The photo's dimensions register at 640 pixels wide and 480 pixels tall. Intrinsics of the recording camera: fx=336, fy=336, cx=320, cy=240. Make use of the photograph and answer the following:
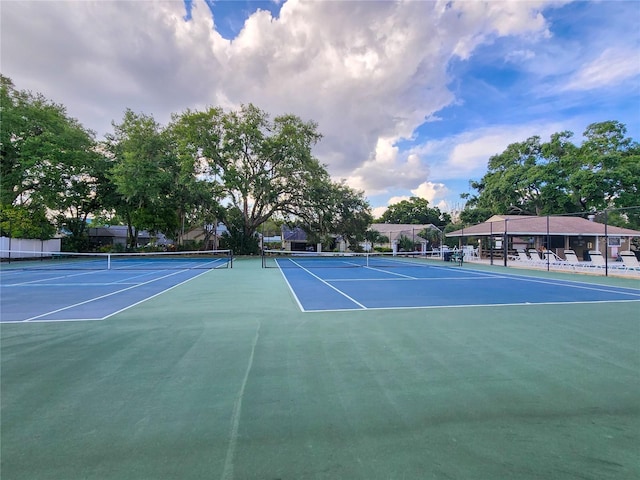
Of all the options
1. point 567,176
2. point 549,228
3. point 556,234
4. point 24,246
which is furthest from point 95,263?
point 567,176

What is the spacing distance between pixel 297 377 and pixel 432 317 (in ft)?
11.9

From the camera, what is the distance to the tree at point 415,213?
60.1 meters

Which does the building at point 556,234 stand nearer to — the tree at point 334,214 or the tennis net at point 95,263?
the tree at point 334,214

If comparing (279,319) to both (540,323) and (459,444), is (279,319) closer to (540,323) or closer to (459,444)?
(459,444)

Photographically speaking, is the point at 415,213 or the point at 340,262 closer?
the point at 340,262

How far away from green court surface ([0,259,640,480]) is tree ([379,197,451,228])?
56357mm

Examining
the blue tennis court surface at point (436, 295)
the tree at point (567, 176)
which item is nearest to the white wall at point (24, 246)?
the blue tennis court surface at point (436, 295)

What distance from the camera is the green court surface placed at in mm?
2230

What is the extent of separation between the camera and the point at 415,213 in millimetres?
60844

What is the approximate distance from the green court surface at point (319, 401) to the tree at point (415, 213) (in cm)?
5636

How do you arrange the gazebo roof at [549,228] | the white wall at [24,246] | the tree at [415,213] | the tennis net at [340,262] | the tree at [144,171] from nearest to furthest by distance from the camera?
the tennis net at [340,262] → the white wall at [24,246] → the gazebo roof at [549,228] → the tree at [144,171] → the tree at [415,213]

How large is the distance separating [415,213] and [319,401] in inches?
2388

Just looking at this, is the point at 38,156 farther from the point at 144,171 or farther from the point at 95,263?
the point at 95,263

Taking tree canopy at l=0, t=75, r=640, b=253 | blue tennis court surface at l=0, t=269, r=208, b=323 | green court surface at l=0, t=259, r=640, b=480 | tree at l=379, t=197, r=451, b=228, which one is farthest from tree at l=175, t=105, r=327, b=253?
tree at l=379, t=197, r=451, b=228
